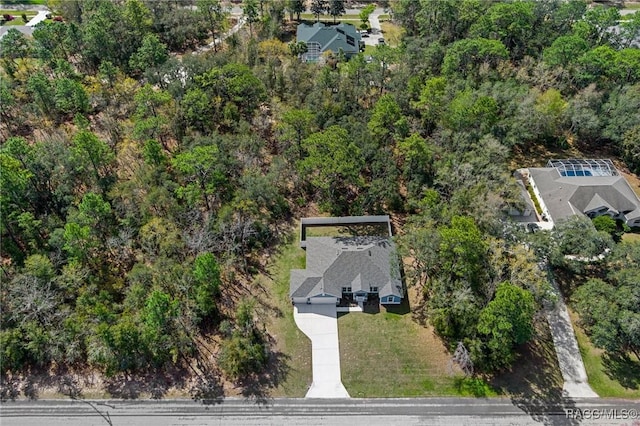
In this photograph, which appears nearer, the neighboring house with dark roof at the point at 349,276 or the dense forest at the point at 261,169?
the dense forest at the point at 261,169

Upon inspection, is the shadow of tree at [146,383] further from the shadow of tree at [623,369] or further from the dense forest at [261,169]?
the shadow of tree at [623,369]

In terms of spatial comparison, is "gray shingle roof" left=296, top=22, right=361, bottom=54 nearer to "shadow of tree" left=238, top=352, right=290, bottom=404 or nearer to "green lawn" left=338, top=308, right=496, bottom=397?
"green lawn" left=338, top=308, right=496, bottom=397

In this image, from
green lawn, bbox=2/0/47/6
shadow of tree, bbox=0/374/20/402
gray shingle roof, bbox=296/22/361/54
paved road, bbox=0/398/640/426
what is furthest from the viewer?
green lawn, bbox=2/0/47/6

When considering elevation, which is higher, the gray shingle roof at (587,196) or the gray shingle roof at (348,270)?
the gray shingle roof at (587,196)

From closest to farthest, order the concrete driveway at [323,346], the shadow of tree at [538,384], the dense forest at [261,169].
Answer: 1. the shadow of tree at [538,384]
2. the concrete driveway at [323,346]
3. the dense forest at [261,169]

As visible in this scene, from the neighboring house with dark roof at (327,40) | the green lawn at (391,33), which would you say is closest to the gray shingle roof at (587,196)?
the neighboring house with dark roof at (327,40)

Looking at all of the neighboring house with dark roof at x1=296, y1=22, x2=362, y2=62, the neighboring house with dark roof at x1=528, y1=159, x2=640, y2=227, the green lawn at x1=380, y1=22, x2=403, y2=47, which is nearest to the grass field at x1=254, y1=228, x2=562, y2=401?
the neighboring house with dark roof at x1=528, y1=159, x2=640, y2=227

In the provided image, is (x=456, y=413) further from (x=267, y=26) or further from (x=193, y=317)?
(x=267, y=26)
